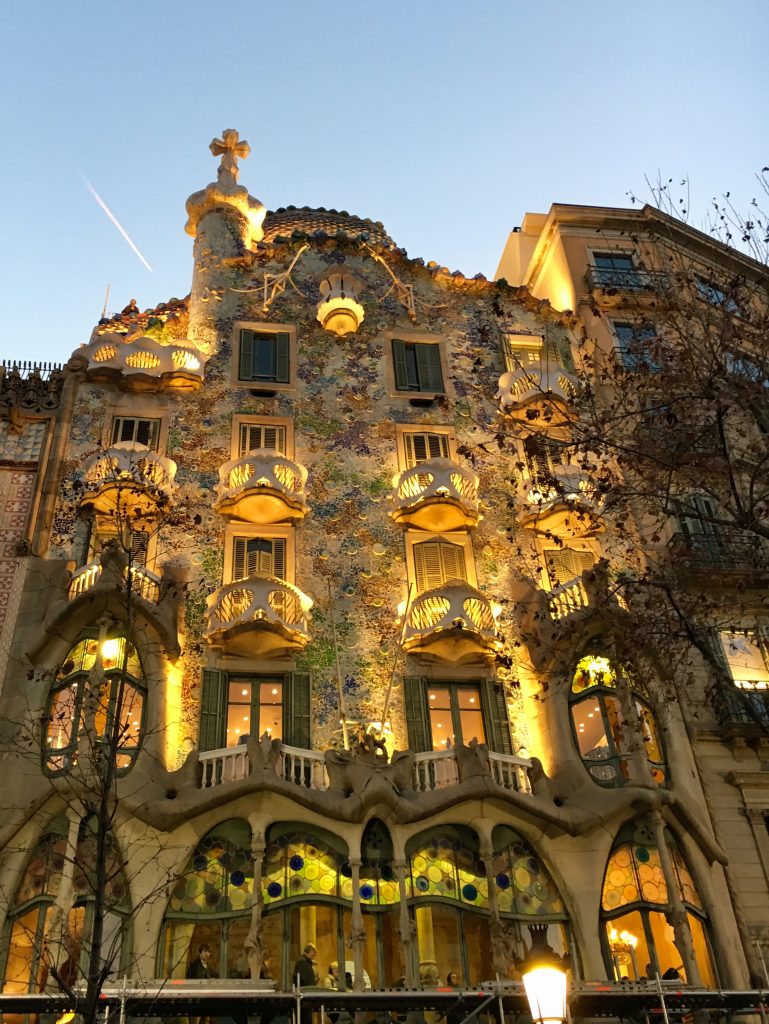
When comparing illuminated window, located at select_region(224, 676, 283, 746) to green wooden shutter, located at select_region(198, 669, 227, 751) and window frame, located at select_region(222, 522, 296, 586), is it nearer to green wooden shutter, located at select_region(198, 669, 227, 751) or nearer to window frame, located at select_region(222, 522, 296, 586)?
green wooden shutter, located at select_region(198, 669, 227, 751)

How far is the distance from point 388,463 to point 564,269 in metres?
10.0

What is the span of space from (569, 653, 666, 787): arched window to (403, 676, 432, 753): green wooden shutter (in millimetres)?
3013

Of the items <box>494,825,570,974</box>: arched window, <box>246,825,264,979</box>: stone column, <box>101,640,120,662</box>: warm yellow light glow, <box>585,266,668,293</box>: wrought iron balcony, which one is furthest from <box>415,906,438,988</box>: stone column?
<box>585,266,668,293</box>: wrought iron balcony

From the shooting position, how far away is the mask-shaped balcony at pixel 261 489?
894 inches

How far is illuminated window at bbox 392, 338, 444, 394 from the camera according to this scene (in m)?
26.8

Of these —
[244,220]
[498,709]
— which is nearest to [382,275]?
[244,220]

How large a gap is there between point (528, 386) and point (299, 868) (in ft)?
44.8

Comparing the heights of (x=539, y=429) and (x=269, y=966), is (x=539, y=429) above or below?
above

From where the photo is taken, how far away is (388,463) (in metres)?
25.0

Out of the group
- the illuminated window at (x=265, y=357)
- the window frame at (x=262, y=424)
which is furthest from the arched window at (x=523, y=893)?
the illuminated window at (x=265, y=357)

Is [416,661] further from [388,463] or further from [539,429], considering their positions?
[539,429]

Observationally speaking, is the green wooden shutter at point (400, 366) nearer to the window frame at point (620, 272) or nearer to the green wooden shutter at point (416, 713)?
the window frame at point (620, 272)

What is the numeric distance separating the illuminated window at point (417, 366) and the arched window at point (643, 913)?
1252 centimetres

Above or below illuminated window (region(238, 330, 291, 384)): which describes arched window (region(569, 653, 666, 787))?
below
